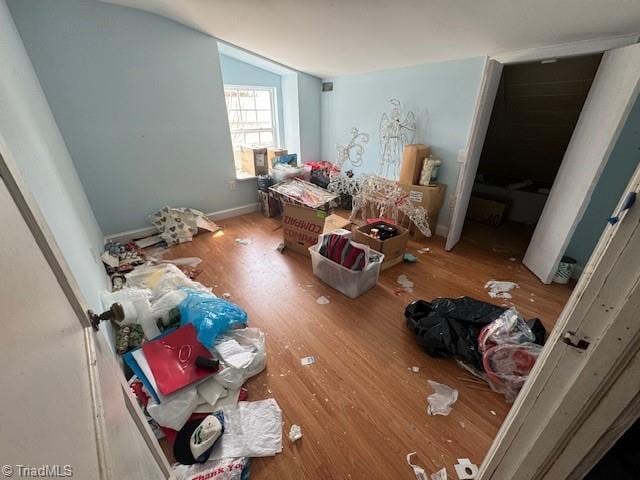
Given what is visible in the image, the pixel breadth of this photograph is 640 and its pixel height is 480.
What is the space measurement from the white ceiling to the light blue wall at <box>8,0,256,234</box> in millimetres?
286

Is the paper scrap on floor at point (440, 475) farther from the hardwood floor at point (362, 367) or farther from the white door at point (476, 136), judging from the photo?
the white door at point (476, 136)

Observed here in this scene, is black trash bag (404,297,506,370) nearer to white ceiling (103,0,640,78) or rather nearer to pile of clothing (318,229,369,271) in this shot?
pile of clothing (318,229,369,271)

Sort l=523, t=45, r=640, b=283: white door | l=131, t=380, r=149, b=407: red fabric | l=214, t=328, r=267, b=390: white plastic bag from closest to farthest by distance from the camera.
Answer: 1. l=131, t=380, r=149, b=407: red fabric
2. l=214, t=328, r=267, b=390: white plastic bag
3. l=523, t=45, r=640, b=283: white door

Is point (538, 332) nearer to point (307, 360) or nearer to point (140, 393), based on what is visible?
point (307, 360)

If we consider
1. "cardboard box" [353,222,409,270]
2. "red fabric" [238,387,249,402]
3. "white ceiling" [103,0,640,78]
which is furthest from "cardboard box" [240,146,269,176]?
"red fabric" [238,387,249,402]

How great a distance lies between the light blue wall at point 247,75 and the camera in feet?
12.6

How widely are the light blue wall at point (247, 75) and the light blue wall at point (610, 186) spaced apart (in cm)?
421

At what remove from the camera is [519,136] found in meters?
3.35

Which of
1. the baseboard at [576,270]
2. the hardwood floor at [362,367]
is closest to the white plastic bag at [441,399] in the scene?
the hardwood floor at [362,367]

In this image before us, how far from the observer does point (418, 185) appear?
9.79 feet

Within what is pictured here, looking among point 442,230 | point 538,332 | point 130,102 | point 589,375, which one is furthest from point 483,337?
→ point 130,102

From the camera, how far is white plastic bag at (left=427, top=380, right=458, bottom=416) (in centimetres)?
135

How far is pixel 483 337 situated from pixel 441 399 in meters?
0.46

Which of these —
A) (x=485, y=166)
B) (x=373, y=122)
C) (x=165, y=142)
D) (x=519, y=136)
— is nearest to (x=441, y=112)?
(x=373, y=122)
